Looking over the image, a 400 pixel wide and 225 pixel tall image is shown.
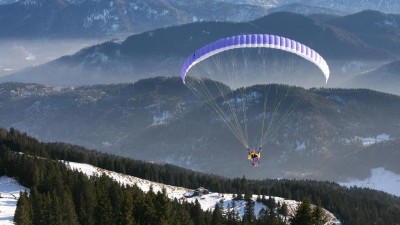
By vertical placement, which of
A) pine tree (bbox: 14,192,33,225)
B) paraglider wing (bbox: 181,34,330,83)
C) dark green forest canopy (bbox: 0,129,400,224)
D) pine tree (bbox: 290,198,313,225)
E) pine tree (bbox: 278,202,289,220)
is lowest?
pine tree (bbox: 14,192,33,225)

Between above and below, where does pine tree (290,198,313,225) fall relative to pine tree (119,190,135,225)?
above

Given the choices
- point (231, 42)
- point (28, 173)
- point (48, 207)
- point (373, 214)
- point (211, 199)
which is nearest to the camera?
point (48, 207)

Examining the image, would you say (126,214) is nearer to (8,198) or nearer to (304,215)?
(304,215)

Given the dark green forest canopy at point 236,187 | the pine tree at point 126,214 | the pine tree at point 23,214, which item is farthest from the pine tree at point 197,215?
the dark green forest canopy at point 236,187

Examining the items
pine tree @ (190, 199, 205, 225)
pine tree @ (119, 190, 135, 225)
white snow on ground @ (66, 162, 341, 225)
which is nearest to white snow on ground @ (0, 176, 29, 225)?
white snow on ground @ (66, 162, 341, 225)

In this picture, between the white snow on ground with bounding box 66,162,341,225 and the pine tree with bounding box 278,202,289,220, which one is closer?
the pine tree with bounding box 278,202,289,220

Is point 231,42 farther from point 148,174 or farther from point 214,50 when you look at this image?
point 148,174

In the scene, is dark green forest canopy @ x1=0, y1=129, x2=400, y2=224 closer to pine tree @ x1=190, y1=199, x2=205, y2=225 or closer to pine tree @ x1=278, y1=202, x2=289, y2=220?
pine tree @ x1=278, y1=202, x2=289, y2=220

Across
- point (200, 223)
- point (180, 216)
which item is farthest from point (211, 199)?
point (180, 216)

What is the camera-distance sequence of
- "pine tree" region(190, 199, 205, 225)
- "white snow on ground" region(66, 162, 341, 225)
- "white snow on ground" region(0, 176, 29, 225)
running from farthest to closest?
1. "white snow on ground" region(66, 162, 341, 225)
2. "pine tree" region(190, 199, 205, 225)
3. "white snow on ground" region(0, 176, 29, 225)
